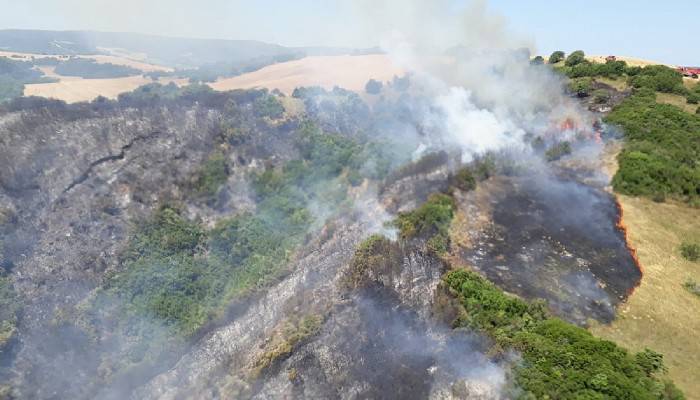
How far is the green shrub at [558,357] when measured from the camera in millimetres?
17344

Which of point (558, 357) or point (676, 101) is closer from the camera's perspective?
point (558, 357)

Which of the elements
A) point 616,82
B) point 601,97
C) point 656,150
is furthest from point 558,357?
point 616,82

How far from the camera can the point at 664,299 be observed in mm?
24422

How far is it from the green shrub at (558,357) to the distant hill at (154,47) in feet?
316

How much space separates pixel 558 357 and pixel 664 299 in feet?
32.6

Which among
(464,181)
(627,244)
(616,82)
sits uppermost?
(616,82)

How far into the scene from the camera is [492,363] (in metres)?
20.0

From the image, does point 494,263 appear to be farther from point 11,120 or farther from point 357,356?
point 11,120

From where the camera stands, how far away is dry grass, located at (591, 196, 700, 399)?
20828 mm

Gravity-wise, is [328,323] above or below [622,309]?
below

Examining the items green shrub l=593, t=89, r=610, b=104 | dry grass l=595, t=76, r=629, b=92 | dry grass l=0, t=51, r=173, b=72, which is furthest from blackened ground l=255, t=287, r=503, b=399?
dry grass l=0, t=51, r=173, b=72

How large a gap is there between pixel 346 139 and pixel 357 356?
35399mm

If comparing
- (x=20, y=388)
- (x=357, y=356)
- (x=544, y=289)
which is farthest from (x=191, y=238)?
(x=544, y=289)

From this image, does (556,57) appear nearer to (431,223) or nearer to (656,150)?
(656,150)
